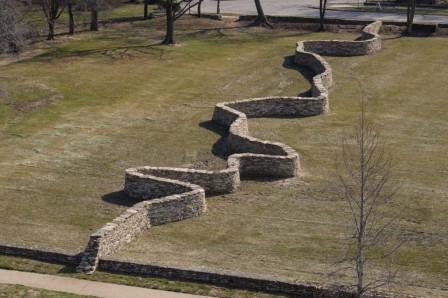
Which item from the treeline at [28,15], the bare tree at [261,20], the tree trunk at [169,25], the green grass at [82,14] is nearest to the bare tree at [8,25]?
the treeline at [28,15]

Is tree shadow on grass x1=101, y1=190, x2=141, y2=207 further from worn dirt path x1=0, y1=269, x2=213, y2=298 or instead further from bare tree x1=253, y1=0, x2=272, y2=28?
bare tree x1=253, y1=0, x2=272, y2=28

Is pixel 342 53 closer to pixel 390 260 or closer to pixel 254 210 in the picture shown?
pixel 254 210

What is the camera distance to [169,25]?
57.0 metres

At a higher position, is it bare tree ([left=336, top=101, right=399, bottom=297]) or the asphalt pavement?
the asphalt pavement

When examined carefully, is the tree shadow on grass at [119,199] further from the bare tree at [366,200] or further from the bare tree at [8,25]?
the bare tree at [8,25]

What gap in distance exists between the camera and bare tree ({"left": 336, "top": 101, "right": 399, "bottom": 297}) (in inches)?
890

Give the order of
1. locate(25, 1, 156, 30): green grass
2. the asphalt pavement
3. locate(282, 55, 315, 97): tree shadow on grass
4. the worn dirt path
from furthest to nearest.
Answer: the asphalt pavement → locate(25, 1, 156, 30): green grass → locate(282, 55, 315, 97): tree shadow on grass → the worn dirt path

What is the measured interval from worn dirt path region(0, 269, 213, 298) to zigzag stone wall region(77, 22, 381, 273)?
0.79m

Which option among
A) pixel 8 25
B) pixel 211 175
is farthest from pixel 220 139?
pixel 8 25

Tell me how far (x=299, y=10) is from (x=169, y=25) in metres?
19.2

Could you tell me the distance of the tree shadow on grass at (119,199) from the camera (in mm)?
30769

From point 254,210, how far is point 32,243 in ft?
25.3

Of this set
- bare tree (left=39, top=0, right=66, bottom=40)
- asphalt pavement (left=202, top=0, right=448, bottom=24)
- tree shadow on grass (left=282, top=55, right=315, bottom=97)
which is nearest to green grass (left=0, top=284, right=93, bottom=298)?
tree shadow on grass (left=282, top=55, right=315, bottom=97)

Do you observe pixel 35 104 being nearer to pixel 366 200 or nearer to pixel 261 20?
pixel 366 200
